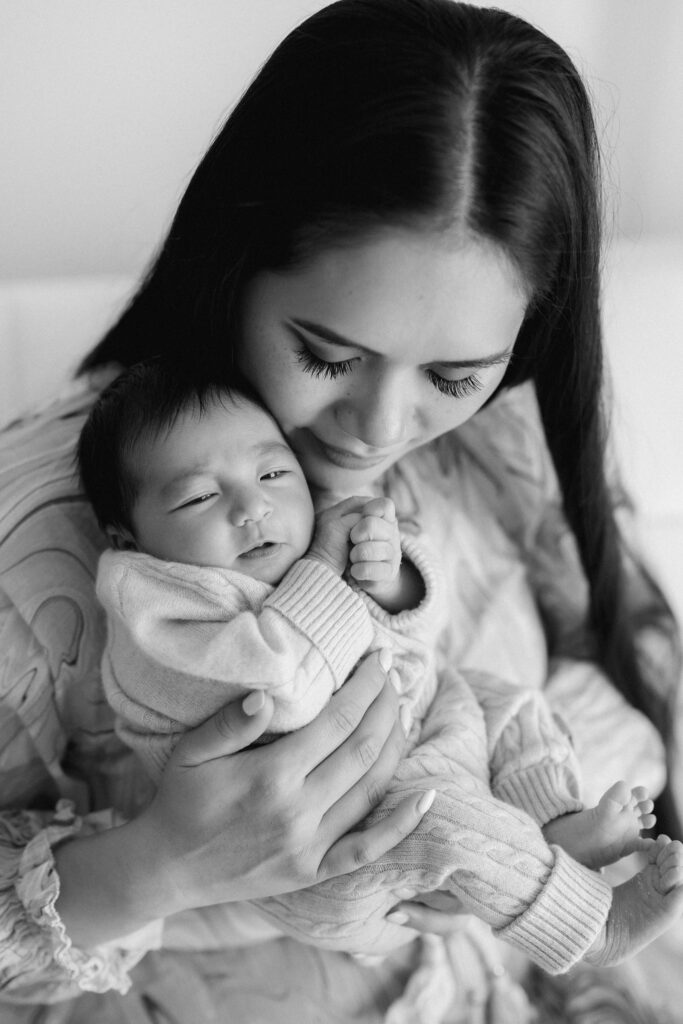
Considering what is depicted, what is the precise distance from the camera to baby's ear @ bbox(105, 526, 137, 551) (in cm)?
101

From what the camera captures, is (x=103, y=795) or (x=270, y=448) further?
(x=103, y=795)

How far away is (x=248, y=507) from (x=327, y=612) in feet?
0.42

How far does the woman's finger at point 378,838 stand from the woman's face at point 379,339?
0.36m

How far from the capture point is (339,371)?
97 centimetres

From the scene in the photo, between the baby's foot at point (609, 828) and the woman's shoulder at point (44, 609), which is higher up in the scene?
the woman's shoulder at point (44, 609)

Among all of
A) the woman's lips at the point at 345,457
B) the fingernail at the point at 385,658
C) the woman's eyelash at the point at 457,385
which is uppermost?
the woman's eyelash at the point at 457,385

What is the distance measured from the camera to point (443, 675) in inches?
45.3

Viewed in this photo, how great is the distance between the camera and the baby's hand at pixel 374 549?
0.99 m

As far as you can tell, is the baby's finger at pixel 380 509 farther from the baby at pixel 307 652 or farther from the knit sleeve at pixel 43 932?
the knit sleeve at pixel 43 932

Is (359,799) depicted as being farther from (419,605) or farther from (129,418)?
(129,418)

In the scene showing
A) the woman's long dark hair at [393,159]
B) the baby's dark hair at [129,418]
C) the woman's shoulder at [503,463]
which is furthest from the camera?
the woman's shoulder at [503,463]

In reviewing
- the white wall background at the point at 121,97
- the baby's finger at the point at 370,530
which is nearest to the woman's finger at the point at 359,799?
the baby's finger at the point at 370,530

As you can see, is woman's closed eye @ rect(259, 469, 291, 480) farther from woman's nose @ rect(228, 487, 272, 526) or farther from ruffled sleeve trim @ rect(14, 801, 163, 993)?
ruffled sleeve trim @ rect(14, 801, 163, 993)

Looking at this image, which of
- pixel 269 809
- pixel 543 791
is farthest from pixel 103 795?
pixel 543 791
